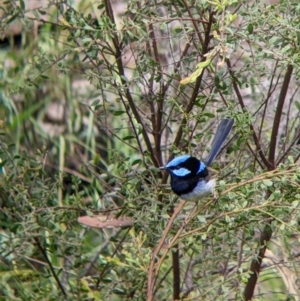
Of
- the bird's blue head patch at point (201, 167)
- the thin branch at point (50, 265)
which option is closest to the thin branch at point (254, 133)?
the bird's blue head patch at point (201, 167)

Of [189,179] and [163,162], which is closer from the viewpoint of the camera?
[189,179]

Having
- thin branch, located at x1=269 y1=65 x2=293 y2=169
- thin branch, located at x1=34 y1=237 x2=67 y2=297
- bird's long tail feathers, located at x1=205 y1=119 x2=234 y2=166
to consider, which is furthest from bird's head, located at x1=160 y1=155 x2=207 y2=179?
thin branch, located at x1=34 y1=237 x2=67 y2=297

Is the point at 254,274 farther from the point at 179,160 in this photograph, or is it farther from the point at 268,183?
the point at 268,183

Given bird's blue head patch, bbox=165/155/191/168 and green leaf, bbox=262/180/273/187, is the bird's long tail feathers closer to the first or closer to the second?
bird's blue head patch, bbox=165/155/191/168

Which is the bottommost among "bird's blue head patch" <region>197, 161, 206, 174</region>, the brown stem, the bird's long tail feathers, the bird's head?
the brown stem

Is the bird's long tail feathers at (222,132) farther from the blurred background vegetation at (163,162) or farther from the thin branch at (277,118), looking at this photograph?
the thin branch at (277,118)

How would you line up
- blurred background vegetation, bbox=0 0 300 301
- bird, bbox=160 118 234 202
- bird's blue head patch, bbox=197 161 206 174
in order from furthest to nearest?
bird's blue head patch, bbox=197 161 206 174 → bird, bbox=160 118 234 202 → blurred background vegetation, bbox=0 0 300 301

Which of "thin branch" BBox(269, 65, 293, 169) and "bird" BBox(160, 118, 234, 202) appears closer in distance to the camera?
"bird" BBox(160, 118, 234, 202)

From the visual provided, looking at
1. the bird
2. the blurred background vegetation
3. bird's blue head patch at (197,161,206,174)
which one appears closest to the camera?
the blurred background vegetation

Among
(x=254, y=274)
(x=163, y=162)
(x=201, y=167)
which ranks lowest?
(x=254, y=274)

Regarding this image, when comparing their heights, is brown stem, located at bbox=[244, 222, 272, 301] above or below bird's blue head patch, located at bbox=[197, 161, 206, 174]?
below

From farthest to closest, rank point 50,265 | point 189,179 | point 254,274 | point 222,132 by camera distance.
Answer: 1. point 50,265
2. point 254,274
3. point 222,132
4. point 189,179

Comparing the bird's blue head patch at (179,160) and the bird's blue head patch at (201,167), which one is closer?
the bird's blue head patch at (179,160)

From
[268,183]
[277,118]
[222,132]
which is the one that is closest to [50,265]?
[222,132]
